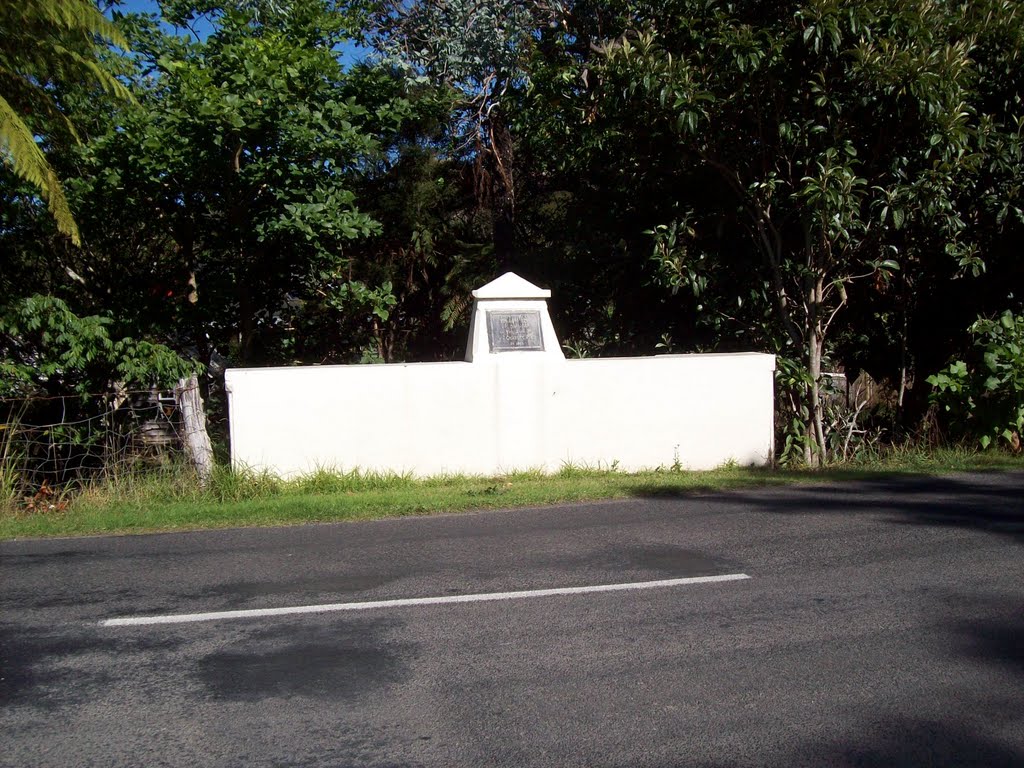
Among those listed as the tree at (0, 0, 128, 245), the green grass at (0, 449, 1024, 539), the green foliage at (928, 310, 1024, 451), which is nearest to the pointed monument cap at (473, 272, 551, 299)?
the green grass at (0, 449, 1024, 539)

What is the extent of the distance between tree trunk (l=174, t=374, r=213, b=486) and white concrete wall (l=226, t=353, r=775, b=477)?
30.5 inches

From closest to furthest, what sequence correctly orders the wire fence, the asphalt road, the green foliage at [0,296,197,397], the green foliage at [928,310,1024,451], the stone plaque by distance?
the asphalt road → the wire fence → the green foliage at [0,296,197,397] → the stone plaque → the green foliage at [928,310,1024,451]

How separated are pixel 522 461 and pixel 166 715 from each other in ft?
23.6

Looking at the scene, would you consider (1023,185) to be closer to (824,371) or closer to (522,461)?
(824,371)

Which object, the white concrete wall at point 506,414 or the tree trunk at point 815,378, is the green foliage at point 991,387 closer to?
the tree trunk at point 815,378

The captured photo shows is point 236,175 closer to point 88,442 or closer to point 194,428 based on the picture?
point 194,428

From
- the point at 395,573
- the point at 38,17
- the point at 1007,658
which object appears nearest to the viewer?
the point at 1007,658

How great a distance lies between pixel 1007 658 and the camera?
502 cm

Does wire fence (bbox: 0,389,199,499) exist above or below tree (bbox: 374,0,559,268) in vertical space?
below

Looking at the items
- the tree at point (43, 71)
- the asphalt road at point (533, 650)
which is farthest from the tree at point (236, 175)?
the asphalt road at point (533, 650)

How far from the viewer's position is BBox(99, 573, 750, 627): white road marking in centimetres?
595

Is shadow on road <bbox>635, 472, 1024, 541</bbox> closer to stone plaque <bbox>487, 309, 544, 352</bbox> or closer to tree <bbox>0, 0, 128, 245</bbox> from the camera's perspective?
stone plaque <bbox>487, 309, 544, 352</bbox>

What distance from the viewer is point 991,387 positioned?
12.2 m

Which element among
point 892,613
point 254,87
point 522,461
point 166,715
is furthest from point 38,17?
point 892,613
